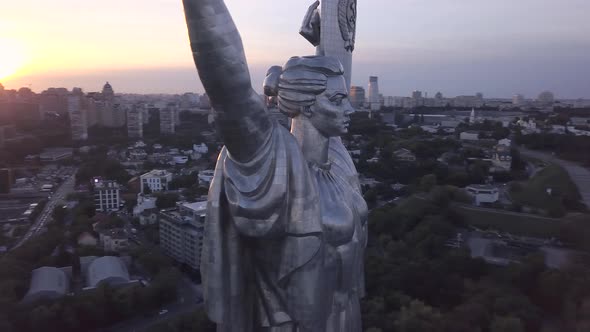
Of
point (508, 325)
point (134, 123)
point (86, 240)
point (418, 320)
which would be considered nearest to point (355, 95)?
point (418, 320)

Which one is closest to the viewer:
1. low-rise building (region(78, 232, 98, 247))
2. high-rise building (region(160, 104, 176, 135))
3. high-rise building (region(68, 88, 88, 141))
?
low-rise building (region(78, 232, 98, 247))

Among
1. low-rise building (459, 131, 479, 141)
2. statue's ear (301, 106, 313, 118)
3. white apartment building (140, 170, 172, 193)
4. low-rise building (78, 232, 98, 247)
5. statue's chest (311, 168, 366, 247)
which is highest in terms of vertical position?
statue's ear (301, 106, 313, 118)

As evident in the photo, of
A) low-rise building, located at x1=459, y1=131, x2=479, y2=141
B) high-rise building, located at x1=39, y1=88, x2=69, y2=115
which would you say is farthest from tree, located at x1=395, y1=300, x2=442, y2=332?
high-rise building, located at x1=39, y1=88, x2=69, y2=115

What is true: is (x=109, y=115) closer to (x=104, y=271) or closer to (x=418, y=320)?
(x=104, y=271)

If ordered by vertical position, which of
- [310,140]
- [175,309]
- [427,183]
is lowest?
[175,309]

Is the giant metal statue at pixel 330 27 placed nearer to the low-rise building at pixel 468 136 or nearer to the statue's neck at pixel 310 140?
the statue's neck at pixel 310 140

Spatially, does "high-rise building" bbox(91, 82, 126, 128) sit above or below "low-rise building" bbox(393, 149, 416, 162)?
above

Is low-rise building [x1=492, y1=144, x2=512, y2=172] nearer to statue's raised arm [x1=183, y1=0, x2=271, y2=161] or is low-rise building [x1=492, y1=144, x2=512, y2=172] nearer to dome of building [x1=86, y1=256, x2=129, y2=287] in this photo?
dome of building [x1=86, y1=256, x2=129, y2=287]

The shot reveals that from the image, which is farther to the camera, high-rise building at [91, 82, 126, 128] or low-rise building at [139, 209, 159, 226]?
high-rise building at [91, 82, 126, 128]
